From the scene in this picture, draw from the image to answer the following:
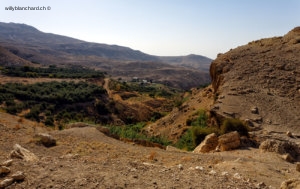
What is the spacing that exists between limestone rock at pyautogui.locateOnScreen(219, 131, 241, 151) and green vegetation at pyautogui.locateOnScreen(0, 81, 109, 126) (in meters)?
18.3

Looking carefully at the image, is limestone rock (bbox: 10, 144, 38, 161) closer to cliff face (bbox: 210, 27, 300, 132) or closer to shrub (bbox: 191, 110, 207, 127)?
cliff face (bbox: 210, 27, 300, 132)

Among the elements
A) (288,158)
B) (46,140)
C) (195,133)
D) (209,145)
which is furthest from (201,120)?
(46,140)

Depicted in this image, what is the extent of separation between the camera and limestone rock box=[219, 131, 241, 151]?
46.0 ft

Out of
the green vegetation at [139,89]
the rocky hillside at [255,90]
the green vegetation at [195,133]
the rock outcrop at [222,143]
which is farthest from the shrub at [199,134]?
the green vegetation at [139,89]

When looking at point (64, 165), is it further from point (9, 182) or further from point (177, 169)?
point (177, 169)

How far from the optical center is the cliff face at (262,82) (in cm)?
1859

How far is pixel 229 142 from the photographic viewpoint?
46.3 ft

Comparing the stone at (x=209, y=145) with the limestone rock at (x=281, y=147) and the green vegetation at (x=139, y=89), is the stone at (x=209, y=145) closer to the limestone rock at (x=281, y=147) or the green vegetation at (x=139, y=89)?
the limestone rock at (x=281, y=147)

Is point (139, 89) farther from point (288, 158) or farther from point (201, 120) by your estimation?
point (288, 158)

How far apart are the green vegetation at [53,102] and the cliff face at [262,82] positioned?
15343 mm

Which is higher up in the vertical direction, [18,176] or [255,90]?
[255,90]

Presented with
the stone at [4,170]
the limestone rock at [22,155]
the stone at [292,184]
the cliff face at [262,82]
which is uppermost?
the cliff face at [262,82]

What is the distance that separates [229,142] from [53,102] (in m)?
26.0

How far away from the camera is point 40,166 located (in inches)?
283
